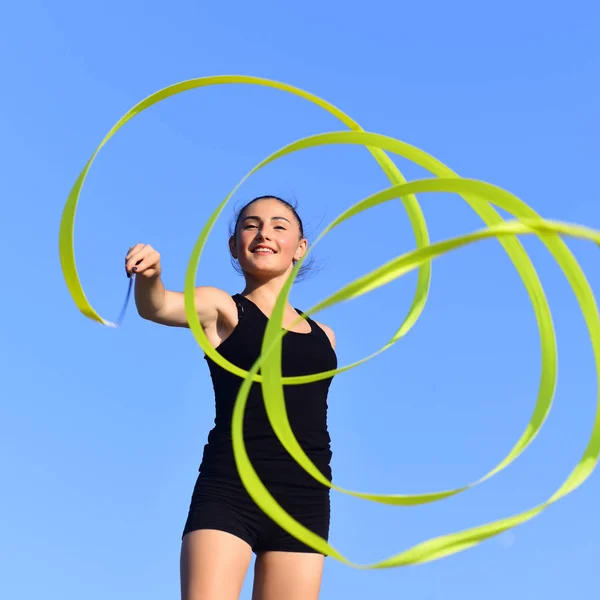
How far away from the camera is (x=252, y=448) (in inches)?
256

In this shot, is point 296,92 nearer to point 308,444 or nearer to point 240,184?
point 240,184

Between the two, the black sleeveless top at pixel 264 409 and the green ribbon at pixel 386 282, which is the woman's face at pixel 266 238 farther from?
the green ribbon at pixel 386 282

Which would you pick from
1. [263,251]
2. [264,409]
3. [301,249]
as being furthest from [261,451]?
[301,249]

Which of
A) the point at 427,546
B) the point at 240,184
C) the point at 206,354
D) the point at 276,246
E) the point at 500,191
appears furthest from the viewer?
the point at 276,246

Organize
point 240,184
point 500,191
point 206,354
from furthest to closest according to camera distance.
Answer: point 206,354
point 240,184
point 500,191

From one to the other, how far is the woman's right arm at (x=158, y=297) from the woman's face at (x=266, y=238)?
1.29 ft

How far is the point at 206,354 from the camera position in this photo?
671 cm

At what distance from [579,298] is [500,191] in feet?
3.26

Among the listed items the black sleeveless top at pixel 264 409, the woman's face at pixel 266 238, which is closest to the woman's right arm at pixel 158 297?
the black sleeveless top at pixel 264 409

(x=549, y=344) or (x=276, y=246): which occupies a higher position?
(x=276, y=246)

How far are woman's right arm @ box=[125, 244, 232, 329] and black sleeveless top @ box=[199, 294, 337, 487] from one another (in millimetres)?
224

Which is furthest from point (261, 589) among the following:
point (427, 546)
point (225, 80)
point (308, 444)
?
point (225, 80)

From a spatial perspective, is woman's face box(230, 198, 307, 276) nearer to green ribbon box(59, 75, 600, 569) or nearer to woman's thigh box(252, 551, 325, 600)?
green ribbon box(59, 75, 600, 569)

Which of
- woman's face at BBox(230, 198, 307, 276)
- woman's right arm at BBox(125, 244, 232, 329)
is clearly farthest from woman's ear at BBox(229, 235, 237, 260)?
woman's right arm at BBox(125, 244, 232, 329)
